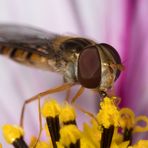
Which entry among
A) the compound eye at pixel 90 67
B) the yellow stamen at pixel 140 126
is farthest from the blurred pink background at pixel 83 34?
the compound eye at pixel 90 67

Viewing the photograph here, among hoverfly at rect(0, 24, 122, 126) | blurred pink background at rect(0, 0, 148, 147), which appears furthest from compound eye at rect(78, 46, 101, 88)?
blurred pink background at rect(0, 0, 148, 147)

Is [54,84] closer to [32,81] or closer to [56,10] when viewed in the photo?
[32,81]

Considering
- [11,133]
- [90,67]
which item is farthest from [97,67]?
[11,133]

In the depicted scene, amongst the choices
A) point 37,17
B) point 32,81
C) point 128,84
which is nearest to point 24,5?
point 37,17

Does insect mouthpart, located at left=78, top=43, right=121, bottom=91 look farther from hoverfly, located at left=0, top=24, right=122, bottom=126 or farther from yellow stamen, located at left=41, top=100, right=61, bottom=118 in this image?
yellow stamen, located at left=41, top=100, right=61, bottom=118

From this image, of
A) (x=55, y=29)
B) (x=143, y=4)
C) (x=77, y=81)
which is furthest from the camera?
(x=55, y=29)

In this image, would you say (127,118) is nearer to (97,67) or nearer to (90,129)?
(90,129)
